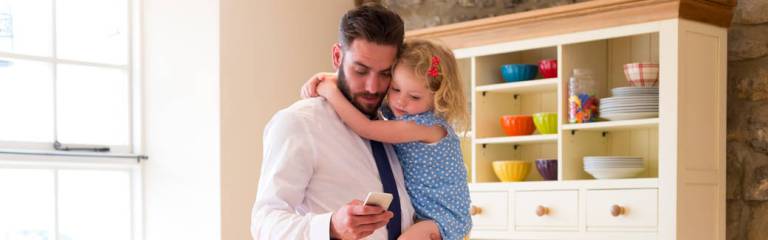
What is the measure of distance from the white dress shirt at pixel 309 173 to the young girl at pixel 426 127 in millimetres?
48

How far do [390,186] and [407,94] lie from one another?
0.26 m

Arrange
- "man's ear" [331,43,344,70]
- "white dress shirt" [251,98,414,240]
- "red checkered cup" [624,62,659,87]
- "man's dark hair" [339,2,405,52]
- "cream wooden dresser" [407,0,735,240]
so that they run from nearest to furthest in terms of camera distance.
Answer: "white dress shirt" [251,98,414,240], "man's dark hair" [339,2,405,52], "man's ear" [331,43,344,70], "cream wooden dresser" [407,0,735,240], "red checkered cup" [624,62,659,87]

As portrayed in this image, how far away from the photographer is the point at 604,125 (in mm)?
4164

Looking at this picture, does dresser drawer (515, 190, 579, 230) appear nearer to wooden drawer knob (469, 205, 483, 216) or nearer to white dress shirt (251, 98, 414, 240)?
wooden drawer knob (469, 205, 483, 216)

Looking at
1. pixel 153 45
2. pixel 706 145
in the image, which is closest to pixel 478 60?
pixel 706 145

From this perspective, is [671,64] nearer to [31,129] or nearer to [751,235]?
[751,235]

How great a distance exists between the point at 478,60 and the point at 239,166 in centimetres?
129

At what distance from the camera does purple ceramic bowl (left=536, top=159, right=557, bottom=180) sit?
4.38m

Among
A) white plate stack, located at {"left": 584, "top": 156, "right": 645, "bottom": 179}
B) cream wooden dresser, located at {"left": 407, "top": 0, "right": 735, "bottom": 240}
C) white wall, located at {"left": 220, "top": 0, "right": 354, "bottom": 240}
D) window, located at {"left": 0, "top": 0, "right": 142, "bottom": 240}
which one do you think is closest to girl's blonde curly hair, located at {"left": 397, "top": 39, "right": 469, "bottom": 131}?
cream wooden dresser, located at {"left": 407, "top": 0, "right": 735, "bottom": 240}

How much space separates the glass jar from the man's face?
199 cm

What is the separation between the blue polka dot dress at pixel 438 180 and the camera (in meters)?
2.46

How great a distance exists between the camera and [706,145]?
3.98 meters

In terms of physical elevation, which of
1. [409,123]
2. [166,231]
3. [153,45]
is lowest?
[166,231]

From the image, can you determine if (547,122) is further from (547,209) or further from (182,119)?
(182,119)
